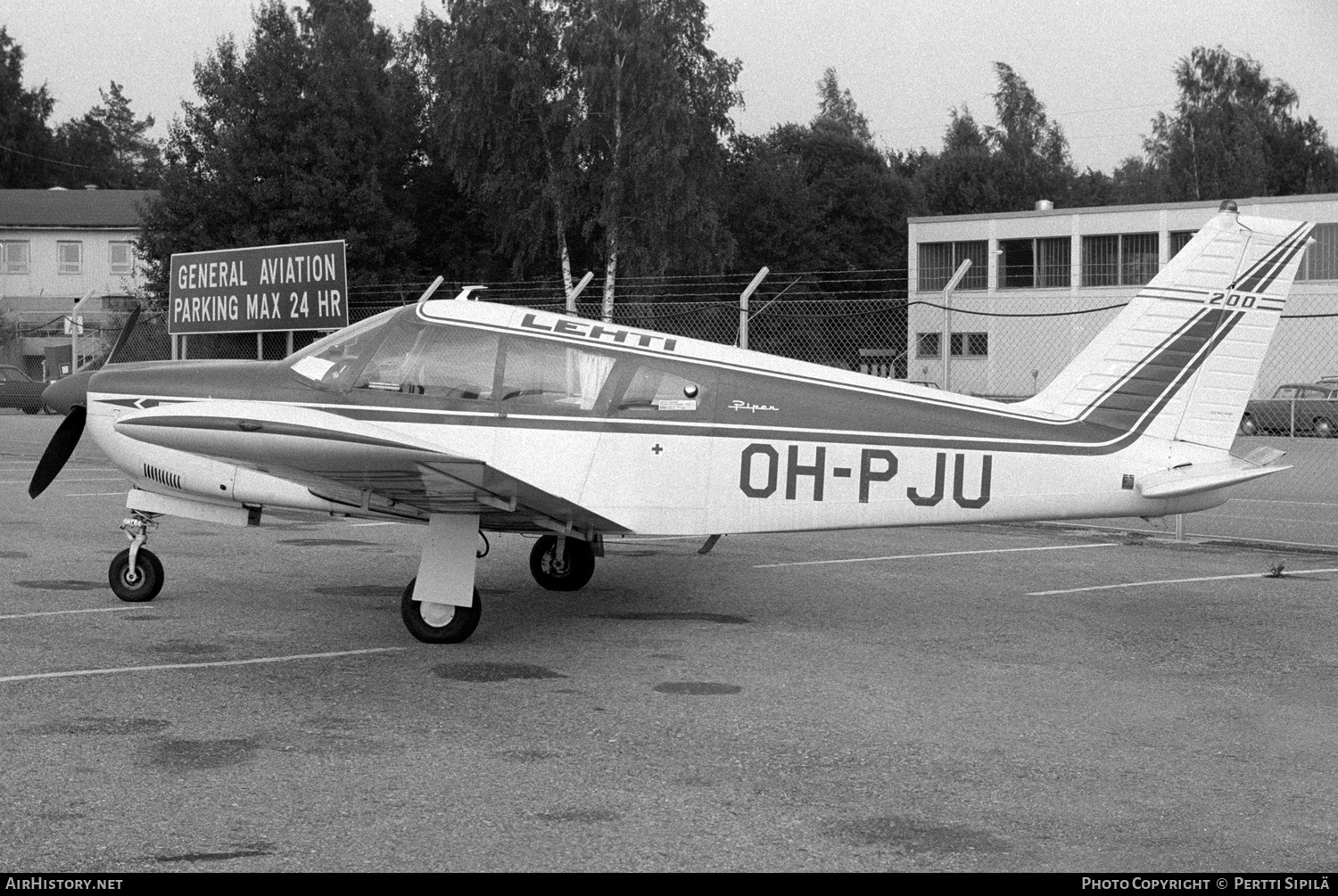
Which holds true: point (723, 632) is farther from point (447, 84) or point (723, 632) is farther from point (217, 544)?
point (447, 84)

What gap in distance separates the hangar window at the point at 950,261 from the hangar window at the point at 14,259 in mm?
44782

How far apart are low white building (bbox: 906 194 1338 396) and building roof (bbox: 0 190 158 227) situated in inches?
1572

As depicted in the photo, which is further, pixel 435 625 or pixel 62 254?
pixel 62 254

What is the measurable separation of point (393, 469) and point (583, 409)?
1.46 meters

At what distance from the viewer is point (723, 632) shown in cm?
870

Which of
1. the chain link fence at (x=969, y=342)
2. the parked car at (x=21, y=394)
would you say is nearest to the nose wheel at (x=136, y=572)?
the chain link fence at (x=969, y=342)

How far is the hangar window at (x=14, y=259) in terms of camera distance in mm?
70375

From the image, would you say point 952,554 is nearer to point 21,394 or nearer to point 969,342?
point 969,342

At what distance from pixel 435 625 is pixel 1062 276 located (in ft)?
163

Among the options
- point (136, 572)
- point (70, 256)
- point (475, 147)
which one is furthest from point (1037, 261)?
point (136, 572)

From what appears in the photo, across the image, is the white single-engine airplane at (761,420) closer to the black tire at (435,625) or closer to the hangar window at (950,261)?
the black tire at (435,625)

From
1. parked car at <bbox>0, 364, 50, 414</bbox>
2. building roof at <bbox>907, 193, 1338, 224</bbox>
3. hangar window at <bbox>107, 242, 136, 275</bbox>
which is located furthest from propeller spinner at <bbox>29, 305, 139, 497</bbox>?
hangar window at <bbox>107, 242, 136, 275</bbox>

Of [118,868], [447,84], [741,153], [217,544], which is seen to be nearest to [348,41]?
[447,84]

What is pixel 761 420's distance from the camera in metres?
8.49
